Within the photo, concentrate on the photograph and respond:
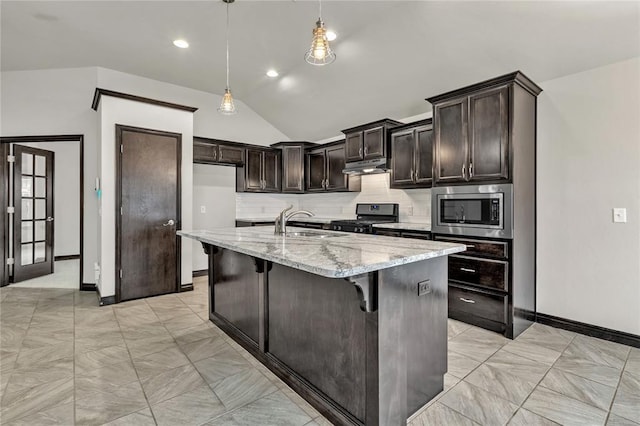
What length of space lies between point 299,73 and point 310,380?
12.8ft

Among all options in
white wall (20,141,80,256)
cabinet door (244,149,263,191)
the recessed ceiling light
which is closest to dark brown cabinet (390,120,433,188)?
cabinet door (244,149,263,191)

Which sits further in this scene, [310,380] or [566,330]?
[566,330]

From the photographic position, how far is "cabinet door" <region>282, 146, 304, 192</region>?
5.86m

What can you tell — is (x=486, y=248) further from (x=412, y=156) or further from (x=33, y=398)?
(x=33, y=398)

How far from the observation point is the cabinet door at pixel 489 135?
2.88 m

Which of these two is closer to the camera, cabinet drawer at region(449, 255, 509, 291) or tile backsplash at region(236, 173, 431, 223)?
cabinet drawer at region(449, 255, 509, 291)

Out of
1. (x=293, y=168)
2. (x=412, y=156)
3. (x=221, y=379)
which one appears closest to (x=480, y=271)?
(x=412, y=156)

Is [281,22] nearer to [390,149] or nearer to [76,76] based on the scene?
[390,149]

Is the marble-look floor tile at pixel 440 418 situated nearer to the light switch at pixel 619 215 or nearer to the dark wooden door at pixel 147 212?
the light switch at pixel 619 215

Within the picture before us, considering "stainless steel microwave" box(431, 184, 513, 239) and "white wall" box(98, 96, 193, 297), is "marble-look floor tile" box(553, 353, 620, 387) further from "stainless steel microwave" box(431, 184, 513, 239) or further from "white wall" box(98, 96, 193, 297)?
"white wall" box(98, 96, 193, 297)

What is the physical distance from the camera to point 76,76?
4398 millimetres

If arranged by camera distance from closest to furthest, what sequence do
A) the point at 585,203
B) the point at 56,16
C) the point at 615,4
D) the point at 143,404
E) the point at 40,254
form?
the point at 143,404 < the point at 615,4 < the point at 585,203 < the point at 56,16 < the point at 40,254

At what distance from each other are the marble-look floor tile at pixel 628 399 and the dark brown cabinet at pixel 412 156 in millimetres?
2352

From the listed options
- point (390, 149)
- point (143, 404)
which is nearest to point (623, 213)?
point (390, 149)
